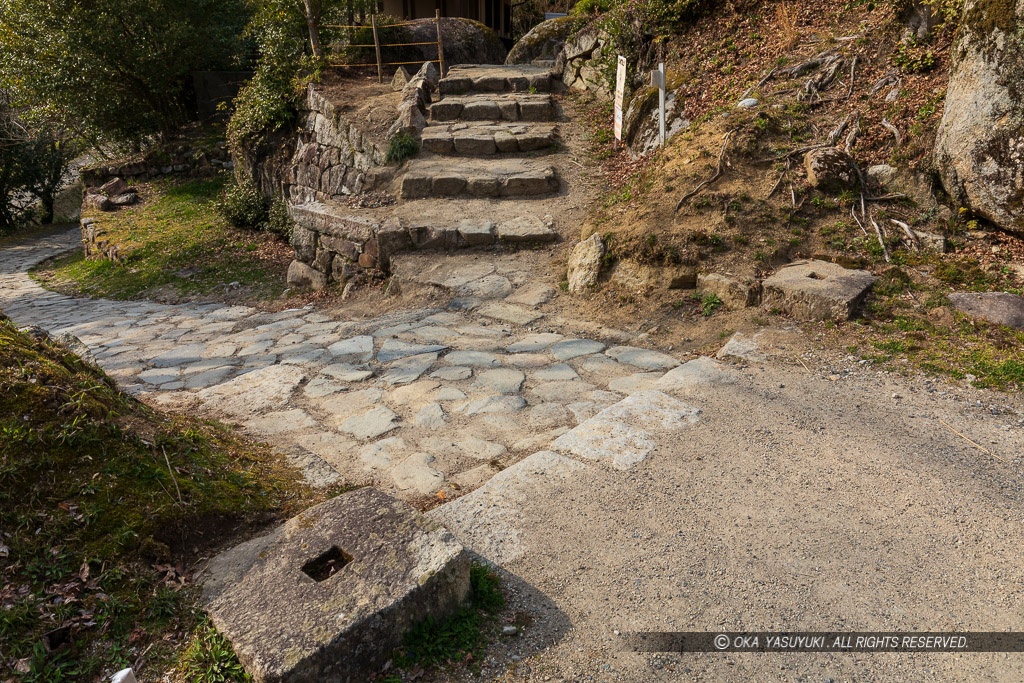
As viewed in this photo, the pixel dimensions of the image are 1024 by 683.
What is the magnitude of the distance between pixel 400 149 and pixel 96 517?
7810 millimetres

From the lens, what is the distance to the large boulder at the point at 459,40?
13.4 meters

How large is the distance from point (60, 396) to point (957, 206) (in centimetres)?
626

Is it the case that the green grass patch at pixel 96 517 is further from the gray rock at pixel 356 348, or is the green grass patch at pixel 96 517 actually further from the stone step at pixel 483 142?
the stone step at pixel 483 142

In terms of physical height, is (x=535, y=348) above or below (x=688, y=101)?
below

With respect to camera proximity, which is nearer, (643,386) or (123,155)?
(643,386)

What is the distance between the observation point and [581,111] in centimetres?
1050

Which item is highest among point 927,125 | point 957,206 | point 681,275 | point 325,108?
point 325,108

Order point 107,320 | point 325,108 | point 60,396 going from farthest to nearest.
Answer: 1. point 325,108
2. point 107,320
3. point 60,396

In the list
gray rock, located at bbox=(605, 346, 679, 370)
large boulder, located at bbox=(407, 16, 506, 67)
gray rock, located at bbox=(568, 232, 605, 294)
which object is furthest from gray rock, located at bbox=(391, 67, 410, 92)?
gray rock, located at bbox=(605, 346, 679, 370)

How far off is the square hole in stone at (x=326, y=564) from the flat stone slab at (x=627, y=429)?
4.39 ft

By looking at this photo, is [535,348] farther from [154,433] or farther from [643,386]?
[154,433]

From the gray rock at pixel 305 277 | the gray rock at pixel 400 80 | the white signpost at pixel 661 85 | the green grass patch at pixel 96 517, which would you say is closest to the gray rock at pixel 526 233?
the white signpost at pixel 661 85

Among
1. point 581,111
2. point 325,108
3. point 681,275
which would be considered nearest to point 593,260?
point 681,275

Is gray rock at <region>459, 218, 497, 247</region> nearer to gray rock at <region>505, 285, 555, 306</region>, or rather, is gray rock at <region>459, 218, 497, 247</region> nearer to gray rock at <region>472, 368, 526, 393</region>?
gray rock at <region>505, 285, 555, 306</region>
